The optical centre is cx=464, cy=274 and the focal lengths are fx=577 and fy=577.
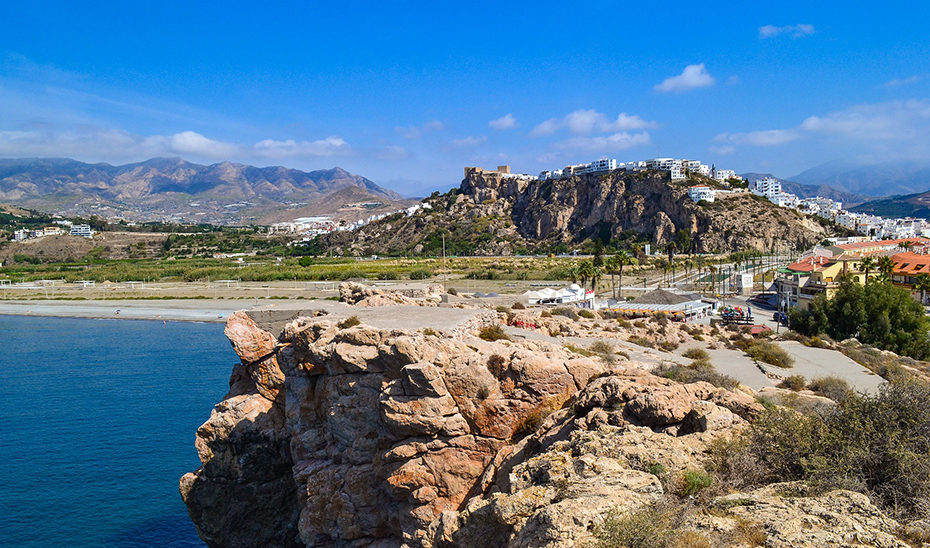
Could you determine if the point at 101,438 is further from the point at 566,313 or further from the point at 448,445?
the point at 566,313

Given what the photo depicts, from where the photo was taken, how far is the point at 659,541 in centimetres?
447

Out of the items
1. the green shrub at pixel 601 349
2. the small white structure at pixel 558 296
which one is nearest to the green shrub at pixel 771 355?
the green shrub at pixel 601 349

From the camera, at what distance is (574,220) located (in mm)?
148500

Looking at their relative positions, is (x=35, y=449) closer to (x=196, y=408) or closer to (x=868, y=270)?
(x=196, y=408)

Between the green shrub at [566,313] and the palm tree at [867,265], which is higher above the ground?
the palm tree at [867,265]

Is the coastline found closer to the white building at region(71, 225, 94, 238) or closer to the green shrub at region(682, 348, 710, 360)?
the green shrub at region(682, 348, 710, 360)

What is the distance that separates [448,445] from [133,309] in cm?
6131

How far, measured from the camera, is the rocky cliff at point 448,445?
17.5 ft

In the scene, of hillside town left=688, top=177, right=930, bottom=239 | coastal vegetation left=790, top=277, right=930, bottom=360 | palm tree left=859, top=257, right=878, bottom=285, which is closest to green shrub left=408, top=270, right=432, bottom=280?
palm tree left=859, top=257, right=878, bottom=285

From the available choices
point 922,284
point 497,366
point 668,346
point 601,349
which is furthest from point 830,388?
point 922,284

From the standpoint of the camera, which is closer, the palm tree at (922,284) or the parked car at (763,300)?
the palm tree at (922,284)

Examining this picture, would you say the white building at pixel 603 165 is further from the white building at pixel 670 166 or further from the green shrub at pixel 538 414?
the green shrub at pixel 538 414

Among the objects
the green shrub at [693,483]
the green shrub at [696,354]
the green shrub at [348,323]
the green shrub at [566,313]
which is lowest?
the green shrub at [696,354]

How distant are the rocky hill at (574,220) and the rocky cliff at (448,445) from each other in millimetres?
112168
